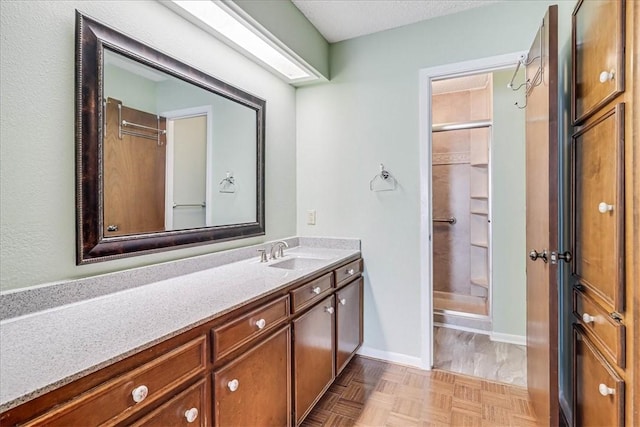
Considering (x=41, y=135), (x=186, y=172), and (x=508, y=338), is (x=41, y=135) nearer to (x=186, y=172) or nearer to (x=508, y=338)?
(x=186, y=172)

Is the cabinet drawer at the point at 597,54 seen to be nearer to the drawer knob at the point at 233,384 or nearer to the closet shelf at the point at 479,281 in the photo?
the drawer knob at the point at 233,384

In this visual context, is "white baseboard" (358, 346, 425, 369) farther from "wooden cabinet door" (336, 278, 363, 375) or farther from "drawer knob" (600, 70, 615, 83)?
"drawer knob" (600, 70, 615, 83)

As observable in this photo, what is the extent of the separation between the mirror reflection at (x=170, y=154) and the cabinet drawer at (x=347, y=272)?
0.70 metres

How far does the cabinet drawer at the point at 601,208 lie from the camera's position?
1.07m

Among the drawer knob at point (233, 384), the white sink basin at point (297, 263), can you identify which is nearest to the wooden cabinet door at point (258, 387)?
the drawer knob at point (233, 384)

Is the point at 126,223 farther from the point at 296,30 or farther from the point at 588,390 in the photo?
the point at 588,390

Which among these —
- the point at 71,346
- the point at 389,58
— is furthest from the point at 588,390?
the point at 389,58

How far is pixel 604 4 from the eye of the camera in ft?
3.85

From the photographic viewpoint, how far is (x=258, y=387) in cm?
133

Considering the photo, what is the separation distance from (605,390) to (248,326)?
1313 mm

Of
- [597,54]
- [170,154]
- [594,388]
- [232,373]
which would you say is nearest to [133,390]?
[232,373]

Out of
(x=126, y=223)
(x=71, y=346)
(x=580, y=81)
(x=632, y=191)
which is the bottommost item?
(x=71, y=346)

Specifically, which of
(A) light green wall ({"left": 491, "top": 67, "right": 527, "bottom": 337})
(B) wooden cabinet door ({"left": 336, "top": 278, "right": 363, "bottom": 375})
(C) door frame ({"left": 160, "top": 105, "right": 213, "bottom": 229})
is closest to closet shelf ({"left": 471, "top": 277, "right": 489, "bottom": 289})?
(A) light green wall ({"left": 491, "top": 67, "right": 527, "bottom": 337})

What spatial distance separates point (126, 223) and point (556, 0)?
8.60ft
